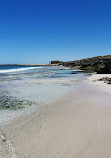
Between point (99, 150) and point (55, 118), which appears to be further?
point (55, 118)

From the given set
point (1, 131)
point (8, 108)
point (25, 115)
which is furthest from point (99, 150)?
point (8, 108)

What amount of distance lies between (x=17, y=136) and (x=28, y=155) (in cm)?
111

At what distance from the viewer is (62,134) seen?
450 cm

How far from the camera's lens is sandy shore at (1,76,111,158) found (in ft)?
11.7

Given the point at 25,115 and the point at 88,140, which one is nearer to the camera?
the point at 88,140

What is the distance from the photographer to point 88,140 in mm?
4125

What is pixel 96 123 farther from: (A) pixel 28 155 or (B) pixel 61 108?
→ (A) pixel 28 155

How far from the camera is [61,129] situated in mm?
4852

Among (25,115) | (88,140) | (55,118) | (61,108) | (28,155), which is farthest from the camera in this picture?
(61,108)

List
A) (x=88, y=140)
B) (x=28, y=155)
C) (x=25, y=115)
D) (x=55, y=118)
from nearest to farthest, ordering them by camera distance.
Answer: (x=28, y=155)
(x=88, y=140)
(x=55, y=118)
(x=25, y=115)

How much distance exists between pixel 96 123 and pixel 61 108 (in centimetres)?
234

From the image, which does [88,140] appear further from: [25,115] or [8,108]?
[8,108]

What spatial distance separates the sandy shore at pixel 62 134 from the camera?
11.7 feet

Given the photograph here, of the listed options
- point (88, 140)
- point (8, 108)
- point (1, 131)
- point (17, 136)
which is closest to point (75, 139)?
point (88, 140)
